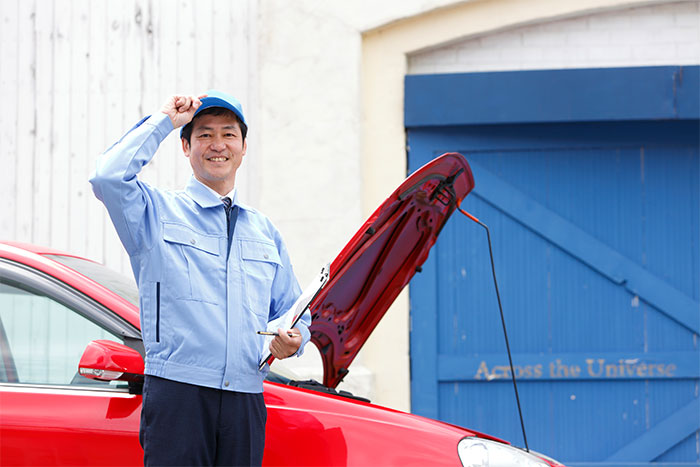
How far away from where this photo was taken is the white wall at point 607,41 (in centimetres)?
663

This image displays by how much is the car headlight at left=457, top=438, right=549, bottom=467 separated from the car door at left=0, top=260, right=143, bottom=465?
114 centimetres

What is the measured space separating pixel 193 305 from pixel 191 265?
127 millimetres

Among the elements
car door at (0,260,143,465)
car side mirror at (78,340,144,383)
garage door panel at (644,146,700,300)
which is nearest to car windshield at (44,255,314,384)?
car door at (0,260,143,465)

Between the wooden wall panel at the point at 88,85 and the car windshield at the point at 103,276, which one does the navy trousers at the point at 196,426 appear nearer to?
the car windshield at the point at 103,276

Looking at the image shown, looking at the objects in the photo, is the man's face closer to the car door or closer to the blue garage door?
the car door

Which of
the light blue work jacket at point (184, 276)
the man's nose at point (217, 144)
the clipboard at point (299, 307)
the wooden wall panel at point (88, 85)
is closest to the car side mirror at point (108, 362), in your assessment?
the light blue work jacket at point (184, 276)

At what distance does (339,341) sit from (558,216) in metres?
3.51

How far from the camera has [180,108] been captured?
96.3 inches

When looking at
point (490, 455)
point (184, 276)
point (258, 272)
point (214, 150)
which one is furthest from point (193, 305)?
point (490, 455)

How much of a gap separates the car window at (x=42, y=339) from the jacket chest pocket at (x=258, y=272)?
24.1 inches

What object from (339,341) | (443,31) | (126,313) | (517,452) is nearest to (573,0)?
(443,31)

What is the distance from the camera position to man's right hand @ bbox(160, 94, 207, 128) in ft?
7.93

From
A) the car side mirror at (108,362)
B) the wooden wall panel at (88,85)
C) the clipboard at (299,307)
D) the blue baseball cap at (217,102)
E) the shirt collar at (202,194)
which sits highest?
the wooden wall panel at (88,85)

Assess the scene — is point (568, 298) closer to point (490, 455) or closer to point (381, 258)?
point (381, 258)
